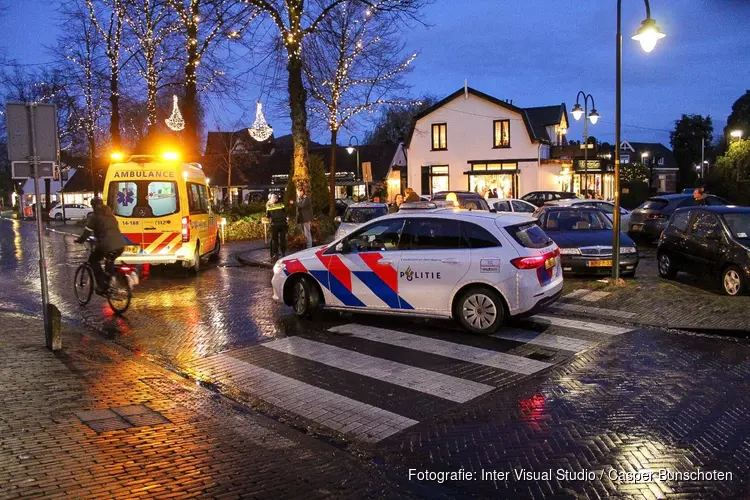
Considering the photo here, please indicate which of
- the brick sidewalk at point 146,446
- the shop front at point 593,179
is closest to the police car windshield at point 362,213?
the brick sidewalk at point 146,446

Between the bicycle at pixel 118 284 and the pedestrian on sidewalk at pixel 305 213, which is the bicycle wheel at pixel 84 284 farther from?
the pedestrian on sidewalk at pixel 305 213

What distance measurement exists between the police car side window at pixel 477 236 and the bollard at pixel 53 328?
5.16 m

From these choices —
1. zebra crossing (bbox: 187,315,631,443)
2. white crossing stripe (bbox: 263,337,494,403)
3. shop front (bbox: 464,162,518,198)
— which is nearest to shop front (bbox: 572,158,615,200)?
shop front (bbox: 464,162,518,198)

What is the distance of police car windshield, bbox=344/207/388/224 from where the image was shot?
16.4 m

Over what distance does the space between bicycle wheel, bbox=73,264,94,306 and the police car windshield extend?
6.92 m

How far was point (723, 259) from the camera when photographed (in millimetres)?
11070

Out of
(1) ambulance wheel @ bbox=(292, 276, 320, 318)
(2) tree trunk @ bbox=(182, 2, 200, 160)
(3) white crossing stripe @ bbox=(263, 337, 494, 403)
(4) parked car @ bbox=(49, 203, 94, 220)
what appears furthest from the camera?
(4) parked car @ bbox=(49, 203, 94, 220)

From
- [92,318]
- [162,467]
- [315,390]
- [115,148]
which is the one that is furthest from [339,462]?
[115,148]

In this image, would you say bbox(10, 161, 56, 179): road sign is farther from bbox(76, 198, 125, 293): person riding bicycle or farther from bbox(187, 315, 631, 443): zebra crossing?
bbox(187, 315, 631, 443): zebra crossing

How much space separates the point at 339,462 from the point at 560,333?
4763mm

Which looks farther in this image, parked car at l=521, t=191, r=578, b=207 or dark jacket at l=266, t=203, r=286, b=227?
parked car at l=521, t=191, r=578, b=207

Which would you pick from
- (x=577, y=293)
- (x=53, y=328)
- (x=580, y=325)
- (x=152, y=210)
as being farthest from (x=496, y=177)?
(x=53, y=328)

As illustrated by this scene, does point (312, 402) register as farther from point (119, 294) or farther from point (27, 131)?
point (119, 294)

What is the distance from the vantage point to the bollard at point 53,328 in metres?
7.92
